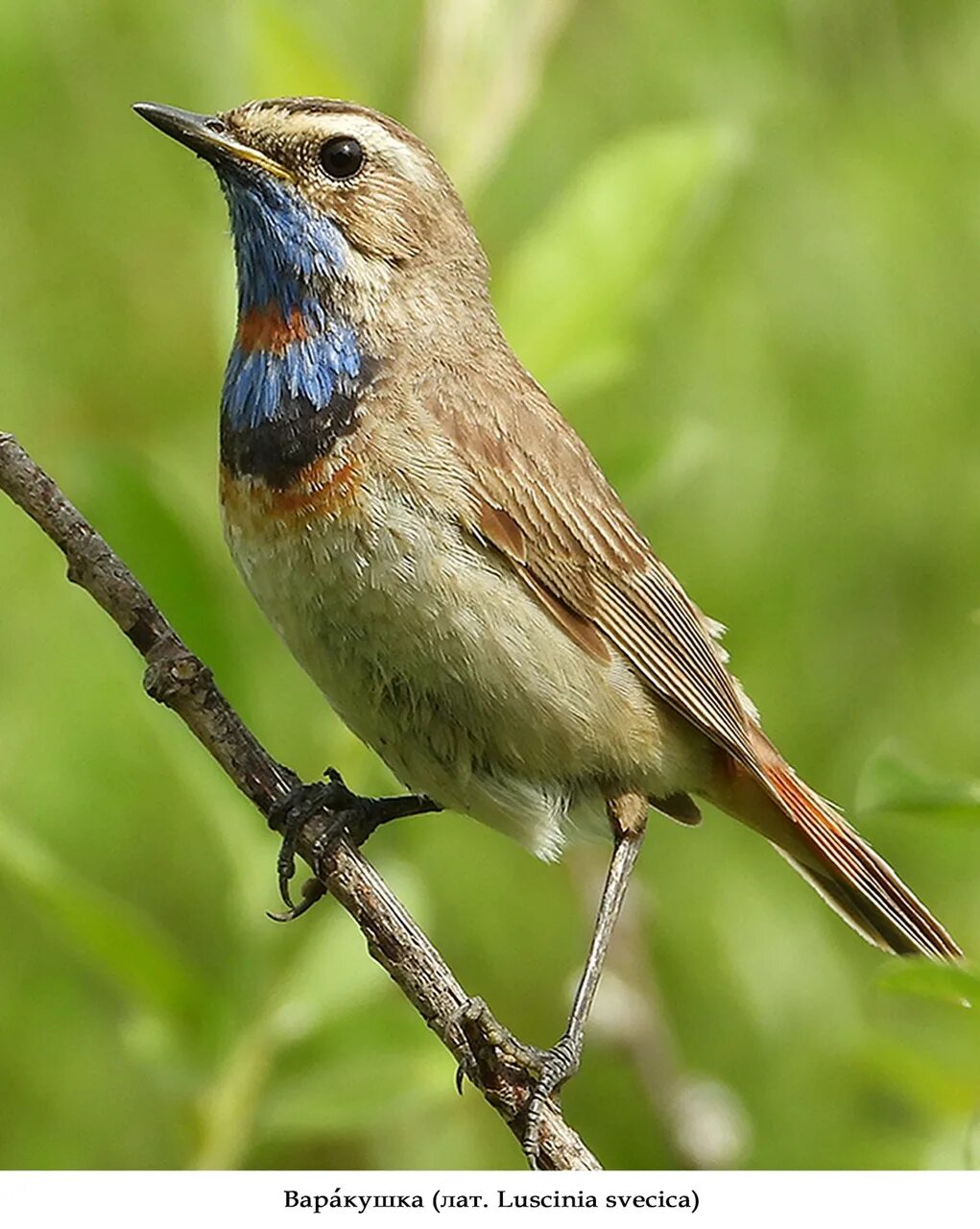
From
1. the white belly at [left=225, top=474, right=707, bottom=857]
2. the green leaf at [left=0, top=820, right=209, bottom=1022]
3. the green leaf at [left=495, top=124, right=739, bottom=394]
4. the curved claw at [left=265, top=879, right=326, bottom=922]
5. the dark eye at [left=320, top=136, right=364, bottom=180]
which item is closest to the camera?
the green leaf at [left=0, top=820, right=209, bottom=1022]

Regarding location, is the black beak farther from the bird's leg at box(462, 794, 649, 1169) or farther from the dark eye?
the bird's leg at box(462, 794, 649, 1169)

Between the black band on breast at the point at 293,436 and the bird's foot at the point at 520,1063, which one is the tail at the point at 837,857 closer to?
the bird's foot at the point at 520,1063

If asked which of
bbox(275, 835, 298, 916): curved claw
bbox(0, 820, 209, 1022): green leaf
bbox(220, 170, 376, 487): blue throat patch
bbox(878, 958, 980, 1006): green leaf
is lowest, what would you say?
bbox(0, 820, 209, 1022): green leaf

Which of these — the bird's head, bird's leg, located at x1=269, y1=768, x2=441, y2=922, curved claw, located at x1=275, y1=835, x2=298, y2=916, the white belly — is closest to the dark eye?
the bird's head

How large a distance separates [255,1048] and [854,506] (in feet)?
7.60

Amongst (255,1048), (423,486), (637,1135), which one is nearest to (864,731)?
(637,1135)

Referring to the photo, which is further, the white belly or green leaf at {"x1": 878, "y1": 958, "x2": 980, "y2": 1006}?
the white belly

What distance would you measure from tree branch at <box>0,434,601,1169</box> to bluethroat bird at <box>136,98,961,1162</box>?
32cm

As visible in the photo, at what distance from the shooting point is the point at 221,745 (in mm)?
3926

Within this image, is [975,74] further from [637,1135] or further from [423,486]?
[637,1135]

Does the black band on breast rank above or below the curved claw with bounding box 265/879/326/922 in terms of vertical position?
above

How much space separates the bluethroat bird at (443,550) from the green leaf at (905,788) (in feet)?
3.76

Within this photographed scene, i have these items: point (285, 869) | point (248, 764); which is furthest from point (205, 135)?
point (285, 869)

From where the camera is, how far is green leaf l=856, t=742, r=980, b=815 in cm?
310
